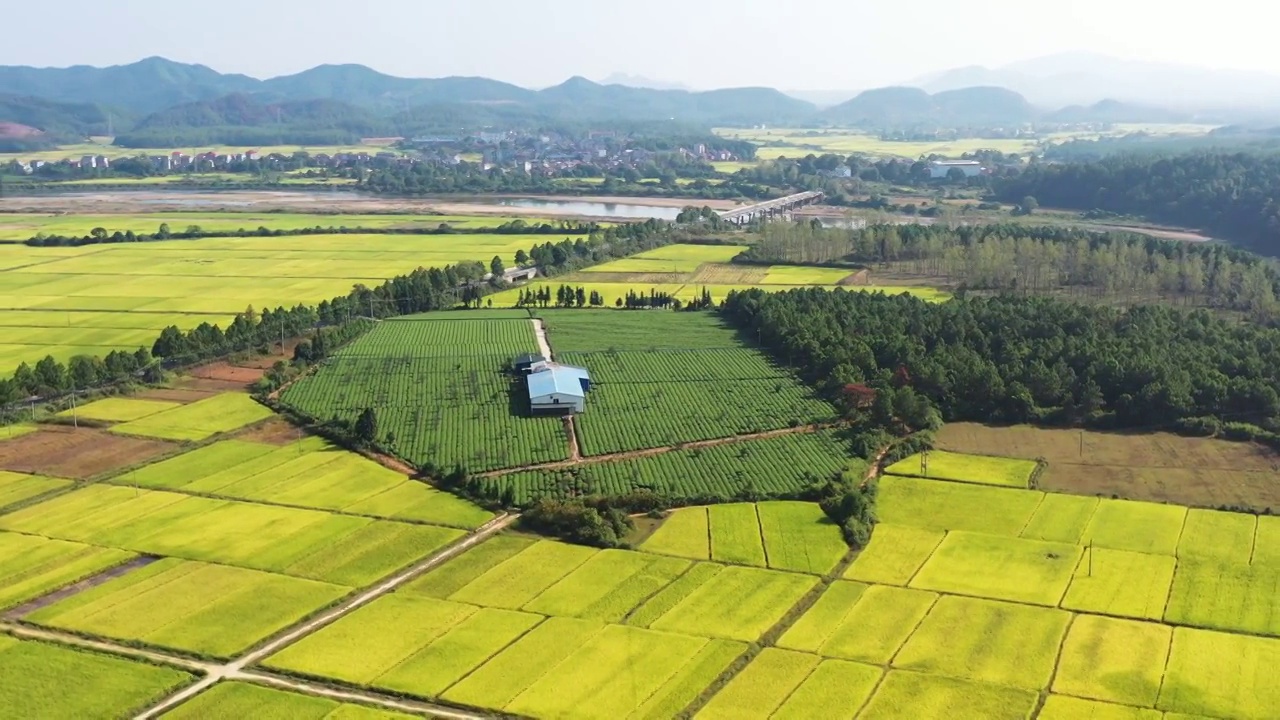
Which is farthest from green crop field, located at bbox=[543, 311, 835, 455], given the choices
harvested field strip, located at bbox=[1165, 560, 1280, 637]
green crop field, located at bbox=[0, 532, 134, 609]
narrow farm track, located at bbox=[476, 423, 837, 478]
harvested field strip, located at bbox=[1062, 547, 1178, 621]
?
harvested field strip, located at bbox=[1165, 560, 1280, 637]

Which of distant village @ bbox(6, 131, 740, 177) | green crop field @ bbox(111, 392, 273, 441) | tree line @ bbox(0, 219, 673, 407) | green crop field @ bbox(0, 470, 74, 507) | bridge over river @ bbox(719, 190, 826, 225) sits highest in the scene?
distant village @ bbox(6, 131, 740, 177)

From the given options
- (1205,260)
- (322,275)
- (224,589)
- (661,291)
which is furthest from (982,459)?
(322,275)

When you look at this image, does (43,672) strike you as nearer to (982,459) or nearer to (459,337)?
(982,459)

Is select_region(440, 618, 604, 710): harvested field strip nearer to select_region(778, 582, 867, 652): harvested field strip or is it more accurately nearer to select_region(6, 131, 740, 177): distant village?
select_region(778, 582, 867, 652): harvested field strip

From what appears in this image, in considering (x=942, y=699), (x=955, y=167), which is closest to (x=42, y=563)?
(x=942, y=699)

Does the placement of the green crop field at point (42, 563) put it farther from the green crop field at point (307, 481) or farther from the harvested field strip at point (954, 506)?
the harvested field strip at point (954, 506)

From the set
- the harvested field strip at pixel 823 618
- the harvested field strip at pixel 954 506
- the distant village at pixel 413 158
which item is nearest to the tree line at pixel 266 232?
the harvested field strip at pixel 954 506
